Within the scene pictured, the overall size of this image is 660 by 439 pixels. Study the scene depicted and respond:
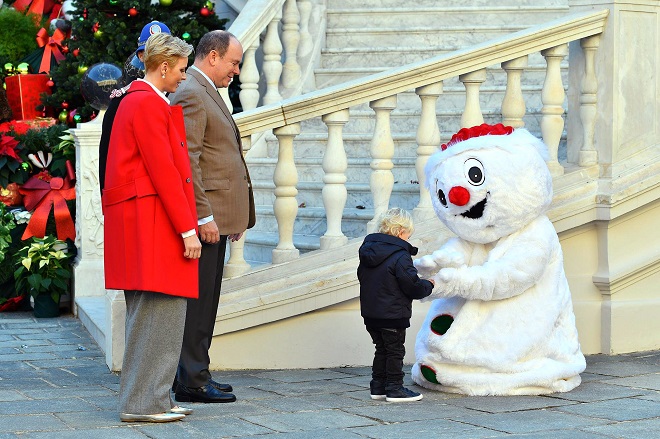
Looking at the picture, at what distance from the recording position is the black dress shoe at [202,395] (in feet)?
19.3

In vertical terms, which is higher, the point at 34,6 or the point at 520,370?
the point at 34,6

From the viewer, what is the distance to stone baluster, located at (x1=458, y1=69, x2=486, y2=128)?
6844 mm

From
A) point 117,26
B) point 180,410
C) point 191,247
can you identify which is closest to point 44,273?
point 117,26

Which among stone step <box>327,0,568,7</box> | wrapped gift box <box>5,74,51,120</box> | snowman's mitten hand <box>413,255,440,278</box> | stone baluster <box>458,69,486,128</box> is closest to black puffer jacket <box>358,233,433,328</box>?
snowman's mitten hand <box>413,255,440,278</box>

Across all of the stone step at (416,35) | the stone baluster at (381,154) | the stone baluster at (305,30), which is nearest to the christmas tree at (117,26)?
the stone baluster at (305,30)

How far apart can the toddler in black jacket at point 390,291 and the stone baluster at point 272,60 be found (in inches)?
129

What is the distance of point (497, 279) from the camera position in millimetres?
5898

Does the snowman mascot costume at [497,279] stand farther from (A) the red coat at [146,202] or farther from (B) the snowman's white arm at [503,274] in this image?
(A) the red coat at [146,202]

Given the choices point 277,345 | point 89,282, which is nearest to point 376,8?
point 89,282

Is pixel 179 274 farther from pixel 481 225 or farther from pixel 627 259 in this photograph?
pixel 627 259

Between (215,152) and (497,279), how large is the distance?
1483 mm

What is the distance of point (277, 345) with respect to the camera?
687 cm

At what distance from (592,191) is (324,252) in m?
1.61

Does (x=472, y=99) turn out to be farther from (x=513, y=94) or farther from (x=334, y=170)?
(x=334, y=170)
